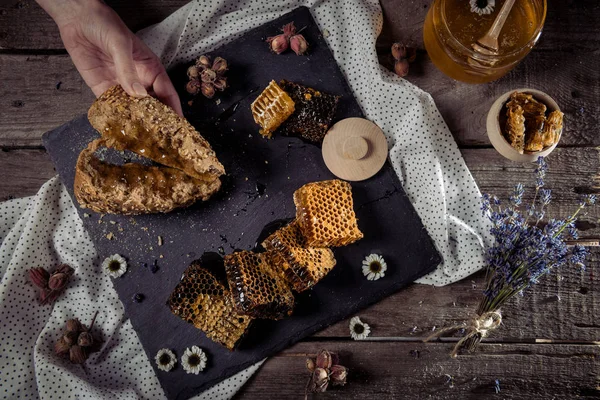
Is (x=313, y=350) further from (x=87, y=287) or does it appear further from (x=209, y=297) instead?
(x=87, y=287)

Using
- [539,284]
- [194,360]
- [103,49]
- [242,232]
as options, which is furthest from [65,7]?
[539,284]

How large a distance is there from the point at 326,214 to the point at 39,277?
1.32 meters

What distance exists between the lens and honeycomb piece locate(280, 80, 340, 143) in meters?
2.47

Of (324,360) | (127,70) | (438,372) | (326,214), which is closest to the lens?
(127,70)

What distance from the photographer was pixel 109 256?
2537 millimetres

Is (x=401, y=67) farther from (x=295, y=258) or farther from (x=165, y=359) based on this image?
(x=165, y=359)

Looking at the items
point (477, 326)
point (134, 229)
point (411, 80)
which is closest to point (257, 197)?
point (134, 229)

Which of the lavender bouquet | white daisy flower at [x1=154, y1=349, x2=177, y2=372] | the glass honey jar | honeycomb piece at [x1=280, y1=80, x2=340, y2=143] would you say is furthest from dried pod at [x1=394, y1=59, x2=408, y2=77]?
white daisy flower at [x1=154, y1=349, x2=177, y2=372]

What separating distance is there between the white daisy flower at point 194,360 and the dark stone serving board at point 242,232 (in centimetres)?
3

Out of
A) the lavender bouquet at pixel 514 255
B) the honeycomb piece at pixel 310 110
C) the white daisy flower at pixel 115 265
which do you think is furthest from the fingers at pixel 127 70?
the lavender bouquet at pixel 514 255

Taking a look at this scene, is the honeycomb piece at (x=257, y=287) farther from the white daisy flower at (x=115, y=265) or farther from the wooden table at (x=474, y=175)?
the white daisy flower at (x=115, y=265)

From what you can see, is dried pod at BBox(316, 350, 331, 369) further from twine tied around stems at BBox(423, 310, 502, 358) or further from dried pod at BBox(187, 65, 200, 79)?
dried pod at BBox(187, 65, 200, 79)

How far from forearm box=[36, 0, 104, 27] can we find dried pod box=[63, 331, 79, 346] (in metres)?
1.39

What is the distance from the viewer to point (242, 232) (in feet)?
8.36
